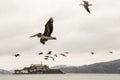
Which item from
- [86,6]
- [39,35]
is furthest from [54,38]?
[86,6]

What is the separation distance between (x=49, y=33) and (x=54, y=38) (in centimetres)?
41

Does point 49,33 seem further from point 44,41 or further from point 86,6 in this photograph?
point 86,6

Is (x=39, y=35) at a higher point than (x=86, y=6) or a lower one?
lower

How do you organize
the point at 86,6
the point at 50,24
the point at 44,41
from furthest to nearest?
the point at 86,6
the point at 44,41
the point at 50,24

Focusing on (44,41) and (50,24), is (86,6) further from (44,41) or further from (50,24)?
(50,24)

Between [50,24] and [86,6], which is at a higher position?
[86,6]

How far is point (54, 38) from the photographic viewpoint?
66.4 ft

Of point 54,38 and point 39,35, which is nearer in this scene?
point 54,38

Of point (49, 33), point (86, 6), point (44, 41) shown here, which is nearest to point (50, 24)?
point (49, 33)

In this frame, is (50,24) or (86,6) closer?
(50,24)

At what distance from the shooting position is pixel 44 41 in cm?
2181

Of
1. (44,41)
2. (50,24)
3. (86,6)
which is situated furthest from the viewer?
(86,6)

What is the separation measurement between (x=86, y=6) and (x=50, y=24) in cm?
1001

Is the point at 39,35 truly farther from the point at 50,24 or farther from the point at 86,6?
the point at 86,6
